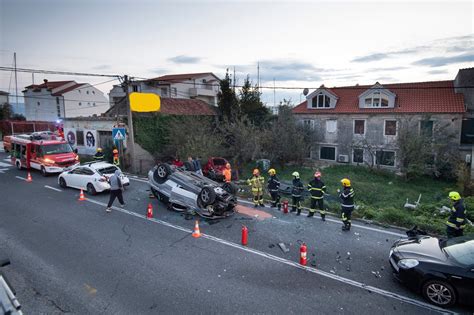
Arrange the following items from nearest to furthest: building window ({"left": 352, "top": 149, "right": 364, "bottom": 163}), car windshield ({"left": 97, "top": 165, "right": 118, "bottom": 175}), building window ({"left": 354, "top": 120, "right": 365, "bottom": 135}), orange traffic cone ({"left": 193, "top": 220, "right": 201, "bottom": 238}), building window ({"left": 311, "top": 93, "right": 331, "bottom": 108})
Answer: orange traffic cone ({"left": 193, "top": 220, "right": 201, "bottom": 238}), car windshield ({"left": 97, "top": 165, "right": 118, "bottom": 175}), building window ({"left": 352, "top": 149, "right": 364, "bottom": 163}), building window ({"left": 354, "top": 120, "right": 365, "bottom": 135}), building window ({"left": 311, "top": 93, "right": 331, "bottom": 108})

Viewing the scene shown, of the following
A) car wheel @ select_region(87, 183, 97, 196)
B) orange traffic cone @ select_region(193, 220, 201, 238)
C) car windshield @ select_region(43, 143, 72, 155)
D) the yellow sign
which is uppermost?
the yellow sign

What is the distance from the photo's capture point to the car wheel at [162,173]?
1182 cm

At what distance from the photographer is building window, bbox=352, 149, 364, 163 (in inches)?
1046

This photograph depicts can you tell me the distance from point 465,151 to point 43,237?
2754cm

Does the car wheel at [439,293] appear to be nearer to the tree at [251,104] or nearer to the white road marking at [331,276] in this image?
the white road marking at [331,276]

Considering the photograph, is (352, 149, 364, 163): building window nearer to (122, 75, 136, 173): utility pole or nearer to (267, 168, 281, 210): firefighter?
(267, 168, 281, 210): firefighter

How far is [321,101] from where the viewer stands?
29297 mm

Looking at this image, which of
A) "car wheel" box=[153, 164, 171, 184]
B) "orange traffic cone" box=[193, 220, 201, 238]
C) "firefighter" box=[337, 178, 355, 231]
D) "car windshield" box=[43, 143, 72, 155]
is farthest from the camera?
"car windshield" box=[43, 143, 72, 155]

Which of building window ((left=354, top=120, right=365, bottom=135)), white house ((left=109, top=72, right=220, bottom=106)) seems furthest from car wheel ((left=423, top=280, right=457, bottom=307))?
white house ((left=109, top=72, right=220, bottom=106))

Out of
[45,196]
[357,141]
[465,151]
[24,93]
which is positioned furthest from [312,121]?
[24,93]

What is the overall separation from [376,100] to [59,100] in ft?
156

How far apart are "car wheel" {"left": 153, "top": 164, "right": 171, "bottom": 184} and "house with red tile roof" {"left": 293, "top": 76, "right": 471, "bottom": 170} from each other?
18782 mm

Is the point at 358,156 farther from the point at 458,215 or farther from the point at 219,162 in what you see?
the point at 458,215

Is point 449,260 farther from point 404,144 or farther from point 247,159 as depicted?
point 247,159
